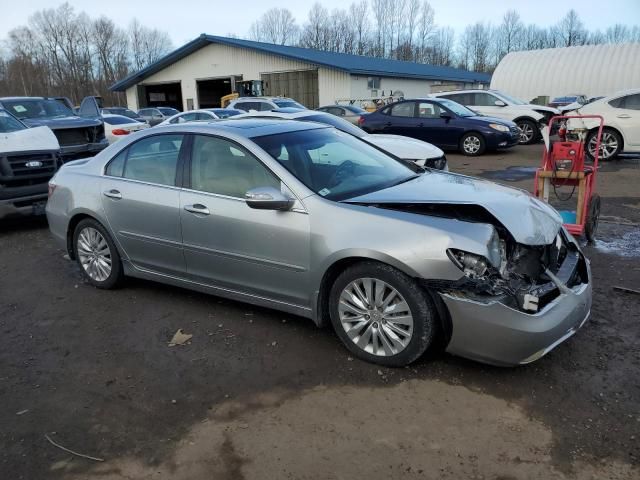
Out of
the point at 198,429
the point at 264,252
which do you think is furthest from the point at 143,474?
the point at 264,252

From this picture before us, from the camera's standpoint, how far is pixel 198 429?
119 inches

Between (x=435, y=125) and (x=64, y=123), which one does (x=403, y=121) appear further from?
(x=64, y=123)

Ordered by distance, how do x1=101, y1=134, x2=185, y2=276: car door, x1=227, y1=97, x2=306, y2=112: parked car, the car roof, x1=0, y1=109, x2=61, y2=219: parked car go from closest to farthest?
1. the car roof
2. x1=101, y1=134, x2=185, y2=276: car door
3. x1=0, y1=109, x2=61, y2=219: parked car
4. x1=227, y1=97, x2=306, y2=112: parked car

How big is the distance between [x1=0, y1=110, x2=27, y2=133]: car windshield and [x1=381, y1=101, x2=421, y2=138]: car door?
9997 mm

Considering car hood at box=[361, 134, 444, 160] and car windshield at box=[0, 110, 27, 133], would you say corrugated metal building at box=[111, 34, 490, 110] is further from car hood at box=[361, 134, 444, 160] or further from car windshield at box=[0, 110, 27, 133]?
car windshield at box=[0, 110, 27, 133]

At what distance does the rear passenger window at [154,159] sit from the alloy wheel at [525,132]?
1510 cm

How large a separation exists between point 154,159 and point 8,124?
5.47 m

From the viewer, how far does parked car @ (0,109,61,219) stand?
7617 mm

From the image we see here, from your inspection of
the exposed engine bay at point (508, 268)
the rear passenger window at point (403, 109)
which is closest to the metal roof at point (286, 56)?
the rear passenger window at point (403, 109)

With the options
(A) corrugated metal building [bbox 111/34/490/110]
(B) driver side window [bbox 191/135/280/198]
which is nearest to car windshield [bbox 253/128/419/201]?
(B) driver side window [bbox 191/135/280/198]

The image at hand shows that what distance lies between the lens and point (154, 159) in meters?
4.67

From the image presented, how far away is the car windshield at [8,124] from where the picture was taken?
27.8ft

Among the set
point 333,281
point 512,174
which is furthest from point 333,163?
point 512,174

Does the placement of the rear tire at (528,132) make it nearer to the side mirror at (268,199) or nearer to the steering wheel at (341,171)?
the steering wheel at (341,171)
